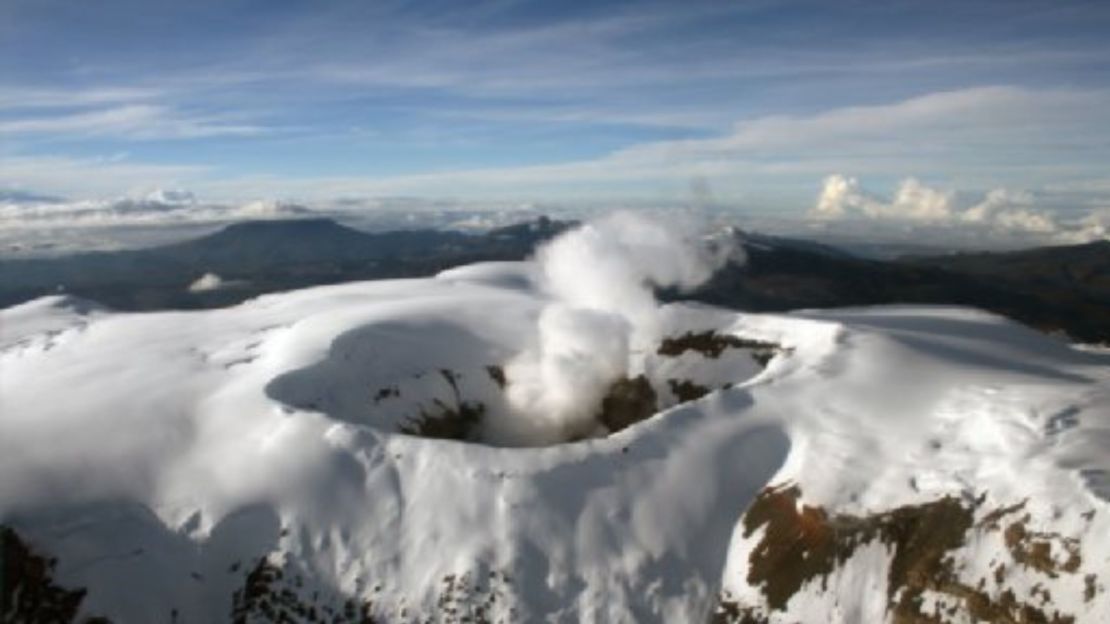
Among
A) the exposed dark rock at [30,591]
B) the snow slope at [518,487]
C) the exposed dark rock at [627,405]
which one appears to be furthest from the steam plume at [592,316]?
the exposed dark rock at [30,591]

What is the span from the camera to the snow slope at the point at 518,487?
3519cm

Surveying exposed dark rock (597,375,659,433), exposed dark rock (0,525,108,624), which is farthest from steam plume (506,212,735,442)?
exposed dark rock (0,525,108,624)

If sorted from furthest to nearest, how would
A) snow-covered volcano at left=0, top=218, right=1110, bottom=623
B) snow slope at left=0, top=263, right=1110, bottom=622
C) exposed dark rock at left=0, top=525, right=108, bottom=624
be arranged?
snow slope at left=0, top=263, right=1110, bottom=622 → snow-covered volcano at left=0, top=218, right=1110, bottom=623 → exposed dark rock at left=0, top=525, right=108, bottom=624

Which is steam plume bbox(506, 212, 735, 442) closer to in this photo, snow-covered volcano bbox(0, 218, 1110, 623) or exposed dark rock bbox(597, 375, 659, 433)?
exposed dark rock bbox(597, 375, 659, 433)

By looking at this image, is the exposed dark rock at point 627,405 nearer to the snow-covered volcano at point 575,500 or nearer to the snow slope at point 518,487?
the snow slope at point 518,487

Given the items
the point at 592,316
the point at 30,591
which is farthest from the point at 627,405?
the point at 30,591

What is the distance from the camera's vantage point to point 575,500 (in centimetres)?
4012

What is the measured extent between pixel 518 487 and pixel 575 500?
8.56 ft

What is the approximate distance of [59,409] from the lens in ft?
149

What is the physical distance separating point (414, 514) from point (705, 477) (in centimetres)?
1334

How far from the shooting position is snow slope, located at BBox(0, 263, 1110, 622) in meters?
35.2

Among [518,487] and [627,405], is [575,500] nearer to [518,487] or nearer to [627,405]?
[518,487]

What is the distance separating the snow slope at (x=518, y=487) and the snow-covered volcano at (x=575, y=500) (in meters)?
0.11

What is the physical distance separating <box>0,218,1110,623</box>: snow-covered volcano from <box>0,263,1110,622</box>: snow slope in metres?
0.11
